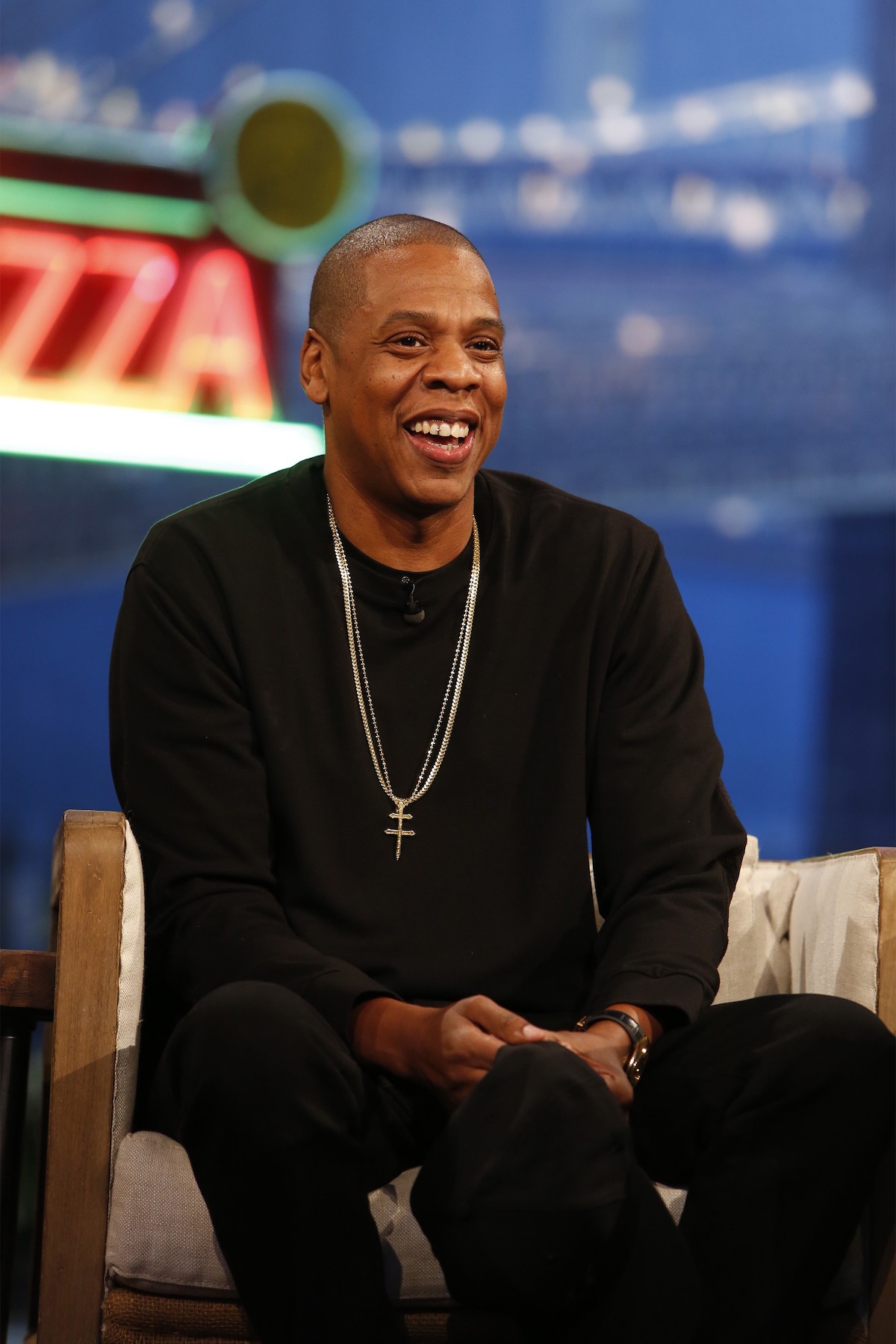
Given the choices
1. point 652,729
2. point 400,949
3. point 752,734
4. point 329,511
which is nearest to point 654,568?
point 652,729

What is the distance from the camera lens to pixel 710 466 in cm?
467

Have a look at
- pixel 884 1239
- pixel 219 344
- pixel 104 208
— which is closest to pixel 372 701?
pixel 884 1239

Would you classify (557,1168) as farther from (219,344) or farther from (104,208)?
(104,208)

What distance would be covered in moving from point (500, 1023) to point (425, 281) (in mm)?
850

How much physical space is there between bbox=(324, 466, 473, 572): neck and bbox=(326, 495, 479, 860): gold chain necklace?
2cm

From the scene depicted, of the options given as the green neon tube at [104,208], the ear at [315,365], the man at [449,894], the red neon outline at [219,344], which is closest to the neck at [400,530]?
the man at [449,894]

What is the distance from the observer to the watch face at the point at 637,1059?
132 centimetres

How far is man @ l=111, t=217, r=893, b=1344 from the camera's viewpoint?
1157 millimetres

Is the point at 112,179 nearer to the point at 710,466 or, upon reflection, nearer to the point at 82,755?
the point at 82,755

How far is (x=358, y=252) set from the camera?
1699 millimetres

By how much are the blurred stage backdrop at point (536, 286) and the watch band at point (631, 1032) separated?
10.1 feet

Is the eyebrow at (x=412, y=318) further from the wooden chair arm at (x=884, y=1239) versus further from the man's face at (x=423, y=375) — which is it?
the wooden chair arm at (x=884, y=1239)

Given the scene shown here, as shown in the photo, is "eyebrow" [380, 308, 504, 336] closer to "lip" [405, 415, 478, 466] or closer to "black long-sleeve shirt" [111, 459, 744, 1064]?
"lip" [405, 415, 478, 466]

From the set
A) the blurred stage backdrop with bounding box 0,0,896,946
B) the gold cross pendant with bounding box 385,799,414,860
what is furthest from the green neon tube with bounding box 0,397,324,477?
the gold cross pendant with bounding box 385,799,414,860
